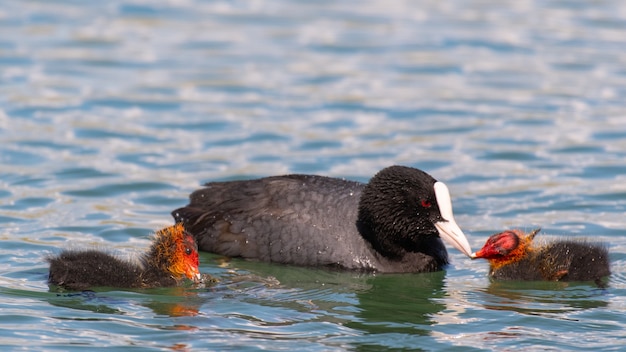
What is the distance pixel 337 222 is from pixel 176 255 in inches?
62.0

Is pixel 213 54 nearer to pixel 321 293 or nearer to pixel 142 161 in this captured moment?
pixel 142 161

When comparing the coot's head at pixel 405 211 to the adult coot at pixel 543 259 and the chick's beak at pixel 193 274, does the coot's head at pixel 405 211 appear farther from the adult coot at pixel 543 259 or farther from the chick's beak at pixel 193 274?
the chick's beak at pixel 193 274

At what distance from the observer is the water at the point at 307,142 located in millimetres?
8820

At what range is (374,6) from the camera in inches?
822

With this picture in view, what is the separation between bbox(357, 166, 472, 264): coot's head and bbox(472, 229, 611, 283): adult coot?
31cm

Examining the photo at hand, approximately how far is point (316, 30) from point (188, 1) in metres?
2.69

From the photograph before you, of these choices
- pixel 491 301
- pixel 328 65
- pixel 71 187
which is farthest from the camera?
pixel 328 65

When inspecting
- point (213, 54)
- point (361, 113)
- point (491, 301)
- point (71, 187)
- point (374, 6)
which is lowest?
point (491, 301)

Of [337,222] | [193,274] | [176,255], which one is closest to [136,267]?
[176,255]

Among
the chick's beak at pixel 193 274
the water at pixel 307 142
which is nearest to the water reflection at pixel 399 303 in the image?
the water at pixel 307 142

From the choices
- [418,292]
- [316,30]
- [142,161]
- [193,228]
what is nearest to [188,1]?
[316,30]

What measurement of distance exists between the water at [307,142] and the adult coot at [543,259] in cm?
13

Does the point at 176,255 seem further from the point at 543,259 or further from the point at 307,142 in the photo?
the point at 307,142

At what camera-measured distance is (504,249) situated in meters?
9.73
